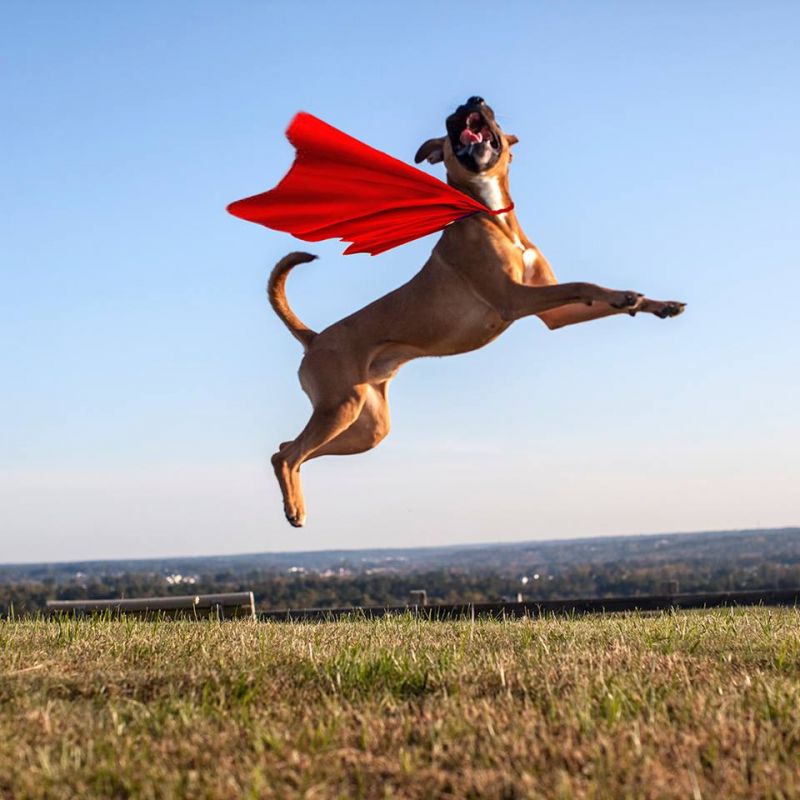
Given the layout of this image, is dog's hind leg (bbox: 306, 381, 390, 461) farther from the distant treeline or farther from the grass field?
the distant treeline

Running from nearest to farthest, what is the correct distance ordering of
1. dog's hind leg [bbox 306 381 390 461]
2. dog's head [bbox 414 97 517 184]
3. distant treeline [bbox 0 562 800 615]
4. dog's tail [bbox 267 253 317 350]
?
dog's head [bbox 414 97 517 184] < dog's hind leg [bbox 306 381 390 461] < dog's tail [bbox 267 253 317 350] < distant treeline [bbox 0 562 800 615]

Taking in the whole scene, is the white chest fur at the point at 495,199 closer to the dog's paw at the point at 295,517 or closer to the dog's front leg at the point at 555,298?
the dog's front leg at the point at 555,298

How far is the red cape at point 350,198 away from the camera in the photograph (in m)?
6.08

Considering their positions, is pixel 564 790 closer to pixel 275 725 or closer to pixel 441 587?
pixel 275 725

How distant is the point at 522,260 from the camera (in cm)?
603

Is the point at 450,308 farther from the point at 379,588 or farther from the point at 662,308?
the point at 379,588

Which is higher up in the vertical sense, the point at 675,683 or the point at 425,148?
the point at 425,148

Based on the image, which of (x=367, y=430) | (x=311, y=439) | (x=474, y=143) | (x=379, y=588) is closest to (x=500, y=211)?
(x=474, y=143)

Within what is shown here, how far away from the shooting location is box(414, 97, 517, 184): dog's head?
236 inches

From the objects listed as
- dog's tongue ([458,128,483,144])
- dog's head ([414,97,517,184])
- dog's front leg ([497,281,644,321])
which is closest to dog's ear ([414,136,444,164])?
dog's head ([414,97,517,184])

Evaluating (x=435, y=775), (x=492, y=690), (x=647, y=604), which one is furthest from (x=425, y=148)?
(x=647, y=604)

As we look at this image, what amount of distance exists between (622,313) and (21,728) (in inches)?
134

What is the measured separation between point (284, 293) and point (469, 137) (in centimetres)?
165

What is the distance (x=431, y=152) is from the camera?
6.31m
